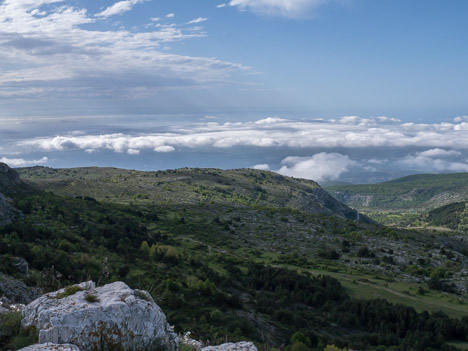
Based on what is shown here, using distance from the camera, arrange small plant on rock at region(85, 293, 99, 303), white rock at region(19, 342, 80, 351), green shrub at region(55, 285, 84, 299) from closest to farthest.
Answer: white rock at region(19, 342, 80, 351) → small plant on rock at region(85, 293, 99, 303) → green shrub at region(55, 285, 84, 299)

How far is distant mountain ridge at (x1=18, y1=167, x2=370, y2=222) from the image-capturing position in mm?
107375

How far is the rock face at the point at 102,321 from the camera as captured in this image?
7355 mm

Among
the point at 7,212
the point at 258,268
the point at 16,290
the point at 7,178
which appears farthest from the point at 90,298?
the point at 7,178

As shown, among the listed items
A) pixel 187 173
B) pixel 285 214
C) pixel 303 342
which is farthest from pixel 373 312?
pixel 187 173

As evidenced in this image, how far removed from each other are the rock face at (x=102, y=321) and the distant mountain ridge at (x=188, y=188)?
85599mm

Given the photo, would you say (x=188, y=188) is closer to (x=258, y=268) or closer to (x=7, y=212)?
(x=258, y=268)

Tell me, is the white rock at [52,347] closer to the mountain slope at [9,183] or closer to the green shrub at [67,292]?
the green shrub at [67,292]

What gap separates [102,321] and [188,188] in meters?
128

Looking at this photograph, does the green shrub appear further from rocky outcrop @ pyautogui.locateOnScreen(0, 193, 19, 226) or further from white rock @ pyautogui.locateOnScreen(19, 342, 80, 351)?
rocky outcrop @ pyautogui.locateOnScreen(0, 193, 19, 226)

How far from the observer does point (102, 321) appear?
7488 millimetres

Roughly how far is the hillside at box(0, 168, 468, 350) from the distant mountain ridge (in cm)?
2849

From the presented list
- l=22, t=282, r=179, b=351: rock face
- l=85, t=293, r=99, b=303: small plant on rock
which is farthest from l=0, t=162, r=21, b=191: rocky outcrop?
l=85, t=293, r=99, b=303: small plant on rock

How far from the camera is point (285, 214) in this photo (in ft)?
274

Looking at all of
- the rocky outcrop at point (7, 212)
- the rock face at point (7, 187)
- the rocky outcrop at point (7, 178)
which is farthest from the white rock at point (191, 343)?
the rocky outcrop at point (7, 178)
